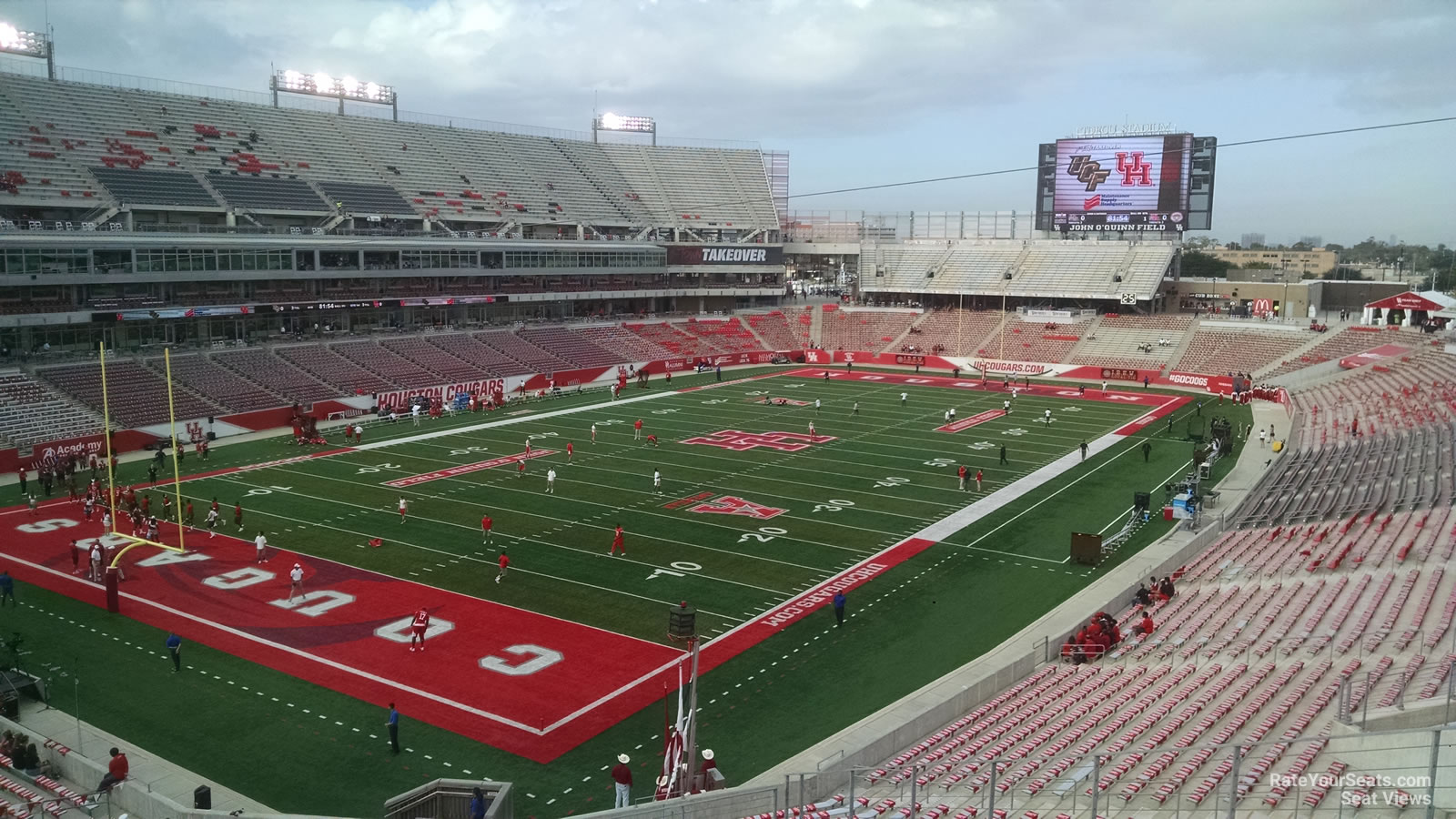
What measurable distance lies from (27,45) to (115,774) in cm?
5579

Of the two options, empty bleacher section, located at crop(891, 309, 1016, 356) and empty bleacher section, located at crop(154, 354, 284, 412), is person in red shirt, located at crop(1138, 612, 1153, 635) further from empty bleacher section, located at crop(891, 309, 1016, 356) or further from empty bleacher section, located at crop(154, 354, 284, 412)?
empty bleacher section, located at crop(891, 309, 1016, 356)

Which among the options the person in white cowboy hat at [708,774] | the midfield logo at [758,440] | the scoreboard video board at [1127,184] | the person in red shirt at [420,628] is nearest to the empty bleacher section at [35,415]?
the midfield logo at [758,440]

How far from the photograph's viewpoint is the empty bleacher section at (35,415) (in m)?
34.9

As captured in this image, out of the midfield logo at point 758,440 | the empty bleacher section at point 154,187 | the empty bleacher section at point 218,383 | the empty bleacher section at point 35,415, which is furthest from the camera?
the empty bleacher section at point 154,187

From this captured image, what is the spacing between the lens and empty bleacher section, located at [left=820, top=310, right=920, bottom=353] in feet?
237

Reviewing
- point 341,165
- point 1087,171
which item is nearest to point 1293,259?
point 1087,171

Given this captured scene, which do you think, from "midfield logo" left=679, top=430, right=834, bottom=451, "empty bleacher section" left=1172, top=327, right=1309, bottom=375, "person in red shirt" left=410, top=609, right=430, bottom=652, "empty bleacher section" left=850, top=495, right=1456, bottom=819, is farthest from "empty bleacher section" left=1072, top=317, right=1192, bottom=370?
"person in red shirt" left=410, top=609, right=430, bottom=652

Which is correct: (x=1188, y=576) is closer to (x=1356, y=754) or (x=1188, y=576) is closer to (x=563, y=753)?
(x=1356, y=754)

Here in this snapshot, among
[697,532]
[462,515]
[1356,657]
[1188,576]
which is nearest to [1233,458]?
[1188,576]

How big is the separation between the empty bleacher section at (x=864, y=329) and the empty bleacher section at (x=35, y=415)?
4681 cm

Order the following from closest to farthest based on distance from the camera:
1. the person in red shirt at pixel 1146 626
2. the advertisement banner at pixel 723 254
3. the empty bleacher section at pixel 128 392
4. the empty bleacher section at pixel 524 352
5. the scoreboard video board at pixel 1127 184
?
1. the person in red shirt at pixel 1146 626
2. the empty bleacher section at pixel 128 392
3. the empty bleacher section at pixel 524 352
4. the scoreboard video board at pixel 1127 184
5. the advertisement banner at pixel 723 254

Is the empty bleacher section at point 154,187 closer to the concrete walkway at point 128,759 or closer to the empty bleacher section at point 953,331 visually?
the concrete walkway at point 128,759

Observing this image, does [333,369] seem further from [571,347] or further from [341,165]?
[341,165]

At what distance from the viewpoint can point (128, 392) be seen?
40.3 m
